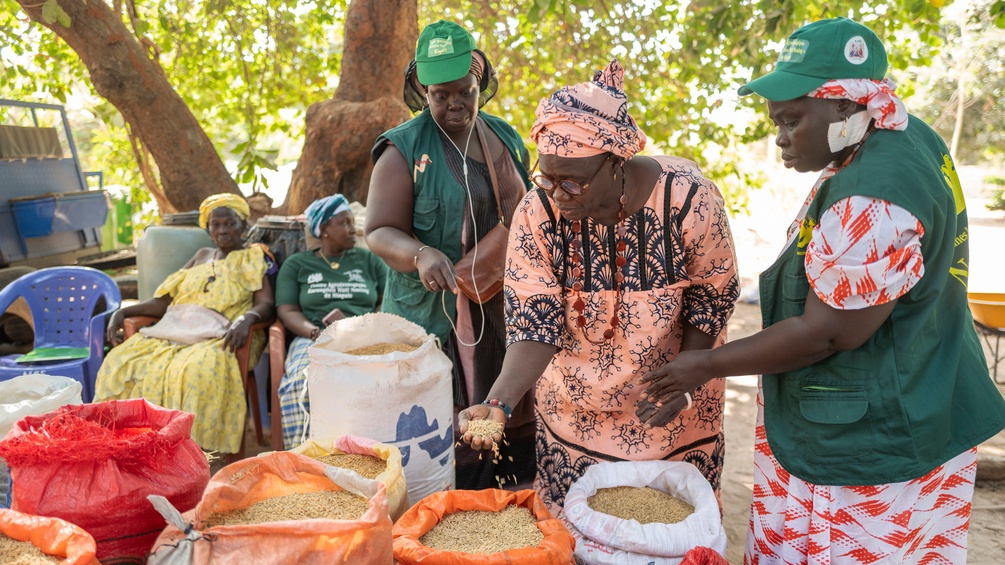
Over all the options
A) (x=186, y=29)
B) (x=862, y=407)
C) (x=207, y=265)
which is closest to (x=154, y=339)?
(x=207, y=265)

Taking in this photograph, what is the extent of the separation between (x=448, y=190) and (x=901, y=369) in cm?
176

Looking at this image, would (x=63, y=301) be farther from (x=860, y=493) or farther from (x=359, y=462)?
(x=860, y=493)

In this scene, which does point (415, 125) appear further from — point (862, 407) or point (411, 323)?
point (862, 407)

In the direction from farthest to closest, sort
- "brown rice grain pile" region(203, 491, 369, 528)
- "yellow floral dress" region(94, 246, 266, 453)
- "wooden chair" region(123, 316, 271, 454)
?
1. "wooden chair" region(123, 316, 271, 454)
2. "yellow floral dress" region(94, 246, 266, 453)
3. "brown rice grain pile" region(203, 491, 369, 528)

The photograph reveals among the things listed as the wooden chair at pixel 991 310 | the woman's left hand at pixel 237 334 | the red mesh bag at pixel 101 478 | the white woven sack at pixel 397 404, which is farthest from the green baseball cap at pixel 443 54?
the wooden chair at pixel 991 310

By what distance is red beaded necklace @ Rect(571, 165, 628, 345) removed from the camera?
2.08 m

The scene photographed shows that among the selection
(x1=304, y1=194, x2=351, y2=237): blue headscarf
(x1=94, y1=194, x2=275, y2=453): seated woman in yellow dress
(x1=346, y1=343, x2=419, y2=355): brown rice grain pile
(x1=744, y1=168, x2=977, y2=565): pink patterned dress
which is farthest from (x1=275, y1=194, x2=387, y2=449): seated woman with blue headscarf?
(x1=744, y1=168, x2=977, y2=565): pink patterned dress

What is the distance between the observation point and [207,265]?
15.2 feet

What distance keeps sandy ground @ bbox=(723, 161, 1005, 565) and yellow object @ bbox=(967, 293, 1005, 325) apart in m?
0.17

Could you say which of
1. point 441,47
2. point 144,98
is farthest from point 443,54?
point 144,98

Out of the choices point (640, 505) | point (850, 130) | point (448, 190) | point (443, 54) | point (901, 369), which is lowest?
point (640, 505)

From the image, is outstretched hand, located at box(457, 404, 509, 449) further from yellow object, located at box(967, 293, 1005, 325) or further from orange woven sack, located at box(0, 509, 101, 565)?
yellow object, located at box(967, 293, 1005, 325)

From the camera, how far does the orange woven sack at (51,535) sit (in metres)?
1.56

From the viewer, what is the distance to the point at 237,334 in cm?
422
